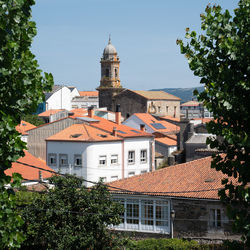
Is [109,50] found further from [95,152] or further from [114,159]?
[95,152]

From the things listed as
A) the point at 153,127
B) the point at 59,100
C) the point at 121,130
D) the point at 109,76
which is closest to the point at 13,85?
the point at 121,130

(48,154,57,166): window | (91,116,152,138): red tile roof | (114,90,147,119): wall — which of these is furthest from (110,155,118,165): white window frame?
(114,90,147,119): wall

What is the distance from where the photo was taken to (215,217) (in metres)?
28.2

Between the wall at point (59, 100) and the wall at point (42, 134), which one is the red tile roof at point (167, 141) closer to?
the wall at point (42, 134)

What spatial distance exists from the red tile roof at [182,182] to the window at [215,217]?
905mm

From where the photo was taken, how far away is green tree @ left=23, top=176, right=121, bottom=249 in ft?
76.4

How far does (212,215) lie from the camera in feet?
92.9

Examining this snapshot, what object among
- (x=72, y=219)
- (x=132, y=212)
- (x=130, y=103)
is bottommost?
(x=132, y=212)

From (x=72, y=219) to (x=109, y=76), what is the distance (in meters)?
90.4

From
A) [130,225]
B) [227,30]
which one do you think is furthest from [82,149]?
[227,30]

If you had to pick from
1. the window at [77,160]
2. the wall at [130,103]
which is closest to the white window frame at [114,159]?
the window at [77,160]

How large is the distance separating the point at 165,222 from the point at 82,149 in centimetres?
2294

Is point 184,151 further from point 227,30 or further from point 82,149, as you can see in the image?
point 227,30

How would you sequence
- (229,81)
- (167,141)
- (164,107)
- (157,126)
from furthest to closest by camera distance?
(164,107), (157,126), (167,141), (229,81)
